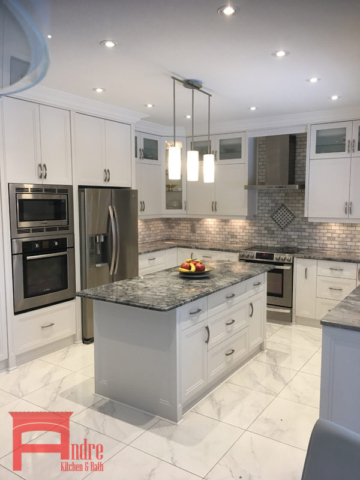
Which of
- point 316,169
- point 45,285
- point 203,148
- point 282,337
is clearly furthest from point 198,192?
point 45,285

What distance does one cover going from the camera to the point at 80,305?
14.2 feet

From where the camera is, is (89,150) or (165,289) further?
(89,150)

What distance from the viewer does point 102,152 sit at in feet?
14.7

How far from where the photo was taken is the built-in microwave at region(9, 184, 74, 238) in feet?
11.8

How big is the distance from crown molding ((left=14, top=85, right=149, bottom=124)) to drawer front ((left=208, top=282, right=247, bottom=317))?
2.42 meters

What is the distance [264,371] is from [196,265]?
1.21 meters

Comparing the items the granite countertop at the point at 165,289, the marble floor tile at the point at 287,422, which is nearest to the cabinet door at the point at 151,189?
the granite countertop at the point at 165,289

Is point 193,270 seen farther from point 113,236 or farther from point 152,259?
point 152,259

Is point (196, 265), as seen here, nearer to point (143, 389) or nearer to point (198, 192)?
point (143, 389)

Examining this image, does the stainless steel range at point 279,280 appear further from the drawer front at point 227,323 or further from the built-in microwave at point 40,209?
the built-in microwave at point 40,209

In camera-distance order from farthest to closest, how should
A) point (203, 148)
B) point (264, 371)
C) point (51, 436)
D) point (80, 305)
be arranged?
1. point (203, 148)
2. point (80, 305)
3. point (264, 371)
4. point (51, 436)

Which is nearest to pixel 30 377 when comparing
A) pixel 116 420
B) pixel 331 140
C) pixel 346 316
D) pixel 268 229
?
pixel 116 420

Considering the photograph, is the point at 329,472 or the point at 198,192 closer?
the point at 329,472

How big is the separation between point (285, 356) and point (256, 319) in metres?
0.51
